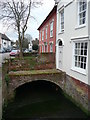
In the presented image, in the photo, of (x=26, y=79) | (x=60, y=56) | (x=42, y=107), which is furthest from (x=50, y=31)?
(x=42, y=107)

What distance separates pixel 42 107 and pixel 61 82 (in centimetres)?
277

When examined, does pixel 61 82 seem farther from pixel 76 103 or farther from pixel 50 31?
pixel 50 31

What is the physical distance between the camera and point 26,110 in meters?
8.84

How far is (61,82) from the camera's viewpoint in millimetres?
11008

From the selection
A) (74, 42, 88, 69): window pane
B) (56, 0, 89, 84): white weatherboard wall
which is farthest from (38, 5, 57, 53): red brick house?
(74, 42, 88, 69): window pane

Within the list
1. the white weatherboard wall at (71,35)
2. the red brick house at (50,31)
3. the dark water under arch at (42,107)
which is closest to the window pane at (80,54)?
the white weatherboard wall at (71,35)

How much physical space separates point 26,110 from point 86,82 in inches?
175

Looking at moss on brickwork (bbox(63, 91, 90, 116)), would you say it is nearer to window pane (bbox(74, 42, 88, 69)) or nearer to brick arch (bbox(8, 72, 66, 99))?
brick arch (bbox(8, 72, 66, 99))

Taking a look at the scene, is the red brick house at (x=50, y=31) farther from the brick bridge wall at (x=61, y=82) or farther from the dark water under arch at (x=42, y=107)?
the dark water under arch at (x=42, y=107)

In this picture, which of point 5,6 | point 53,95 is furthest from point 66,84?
point 5,6

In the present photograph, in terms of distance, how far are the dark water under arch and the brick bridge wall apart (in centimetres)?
61

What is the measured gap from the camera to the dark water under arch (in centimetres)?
807

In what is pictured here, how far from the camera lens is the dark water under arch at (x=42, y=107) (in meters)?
8.07

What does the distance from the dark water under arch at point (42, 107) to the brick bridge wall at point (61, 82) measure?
1.99ft
